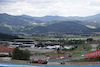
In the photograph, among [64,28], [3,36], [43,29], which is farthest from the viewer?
[64,28]

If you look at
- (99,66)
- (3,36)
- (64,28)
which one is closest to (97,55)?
(99,66)

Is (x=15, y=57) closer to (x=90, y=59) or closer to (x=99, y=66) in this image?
(x=90, y=59)

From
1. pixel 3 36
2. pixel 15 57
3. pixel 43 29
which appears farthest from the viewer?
pixel 43 29

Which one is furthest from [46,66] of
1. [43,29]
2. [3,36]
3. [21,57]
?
[43,29]

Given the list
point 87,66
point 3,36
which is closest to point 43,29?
point 3,36

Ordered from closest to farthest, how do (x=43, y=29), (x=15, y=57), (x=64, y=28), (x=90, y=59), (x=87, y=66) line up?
(x=87, y=66)
(x=90, y=59)
(x=15, y=57)
(x=43, y=29)
(x=64, y=28)

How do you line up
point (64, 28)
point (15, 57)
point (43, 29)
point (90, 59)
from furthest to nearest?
1. point (64, 28)
2. point (43, 29)
3. point (15, 57)
4. point (90, 59)

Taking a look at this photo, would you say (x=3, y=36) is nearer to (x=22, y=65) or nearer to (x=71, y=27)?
(x=22, y=65)

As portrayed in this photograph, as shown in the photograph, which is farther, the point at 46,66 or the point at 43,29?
the point at 43,29

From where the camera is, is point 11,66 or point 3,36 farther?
→ point 3,36
